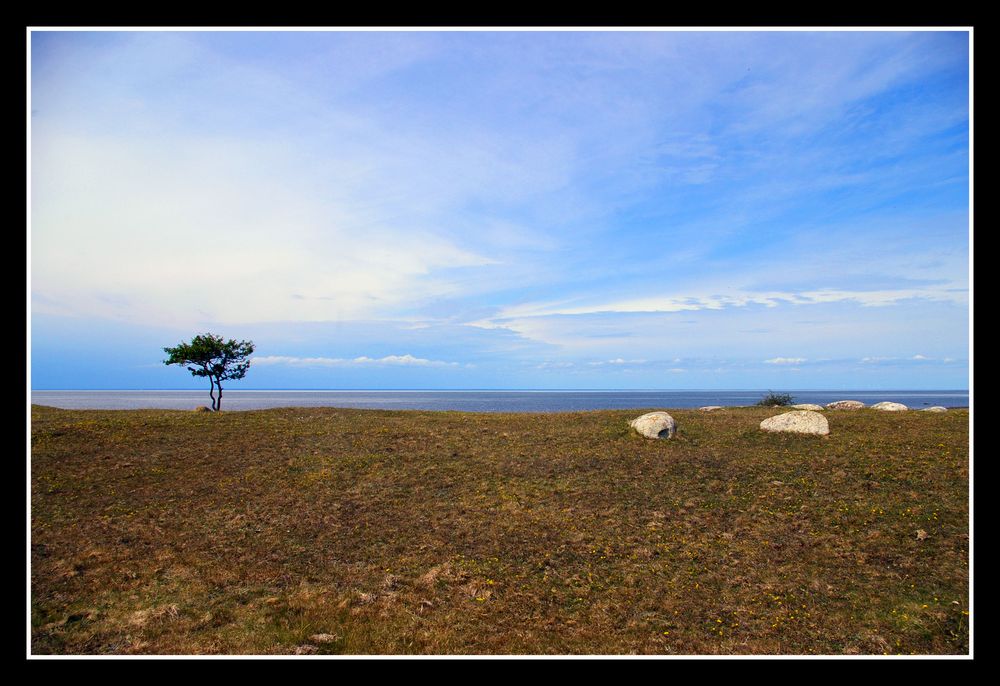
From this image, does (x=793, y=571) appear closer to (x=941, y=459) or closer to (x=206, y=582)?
(x=941, y=459)

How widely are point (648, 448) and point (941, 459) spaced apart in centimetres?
1268

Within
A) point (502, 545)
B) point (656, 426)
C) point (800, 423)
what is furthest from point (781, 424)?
point (502, 545)

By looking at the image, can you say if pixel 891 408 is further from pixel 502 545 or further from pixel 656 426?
pixel 502 545

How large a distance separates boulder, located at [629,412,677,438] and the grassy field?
1.32 m

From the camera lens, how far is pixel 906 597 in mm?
12023

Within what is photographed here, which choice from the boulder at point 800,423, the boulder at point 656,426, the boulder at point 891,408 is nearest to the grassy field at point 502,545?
the boulder at point 800,423

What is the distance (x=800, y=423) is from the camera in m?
28.6

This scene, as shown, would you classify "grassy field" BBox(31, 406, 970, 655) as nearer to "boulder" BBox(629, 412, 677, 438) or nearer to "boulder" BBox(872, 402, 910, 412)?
"boulder" BBox(629, 412, 677, 438)

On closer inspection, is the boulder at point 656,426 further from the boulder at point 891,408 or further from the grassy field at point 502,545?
the boulder at point 891,408

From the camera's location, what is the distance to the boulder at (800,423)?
2800 centimetres

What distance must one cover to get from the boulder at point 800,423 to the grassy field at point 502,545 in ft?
3.20

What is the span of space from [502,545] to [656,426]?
16.6m

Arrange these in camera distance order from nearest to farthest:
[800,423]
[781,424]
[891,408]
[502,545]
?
[502,545] → [800,423] → [781,424] → [891,408]

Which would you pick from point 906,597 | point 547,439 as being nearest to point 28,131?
point 906,597
